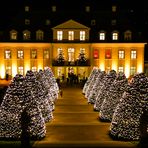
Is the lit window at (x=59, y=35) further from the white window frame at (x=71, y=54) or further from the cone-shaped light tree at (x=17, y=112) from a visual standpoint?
the cone-shaped light tree at (x=17, y=112)

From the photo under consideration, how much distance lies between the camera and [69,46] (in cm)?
6438

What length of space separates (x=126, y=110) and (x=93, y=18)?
4924 centimetres

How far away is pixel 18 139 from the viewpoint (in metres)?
18.7

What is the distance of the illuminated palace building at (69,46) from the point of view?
209ft

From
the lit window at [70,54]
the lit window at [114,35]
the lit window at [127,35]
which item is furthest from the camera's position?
the lit window at [114,35]

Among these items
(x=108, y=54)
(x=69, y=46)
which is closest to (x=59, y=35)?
(x=69, y=46)

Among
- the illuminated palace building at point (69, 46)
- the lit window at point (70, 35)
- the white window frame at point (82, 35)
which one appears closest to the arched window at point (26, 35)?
the illuminated palace building at point (69, 46)

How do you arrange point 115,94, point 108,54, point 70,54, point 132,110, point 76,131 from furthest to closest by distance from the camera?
point 70,54 < point 108,54 < point 115,94 < point 76,131 < point 132,110

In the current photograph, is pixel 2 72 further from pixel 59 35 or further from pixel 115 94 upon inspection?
pixel 115 94

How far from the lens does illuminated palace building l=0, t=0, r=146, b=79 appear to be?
63.7 meters

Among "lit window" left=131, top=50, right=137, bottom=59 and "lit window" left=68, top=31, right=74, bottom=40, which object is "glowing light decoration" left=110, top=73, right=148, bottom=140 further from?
"lit window" left=131, top=50, right=137, bottom=59

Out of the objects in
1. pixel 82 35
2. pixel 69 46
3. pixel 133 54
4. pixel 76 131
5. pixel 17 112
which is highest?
pixel 82 35

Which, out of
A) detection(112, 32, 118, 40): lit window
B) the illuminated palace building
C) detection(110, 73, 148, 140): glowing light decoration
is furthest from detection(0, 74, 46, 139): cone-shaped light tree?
detection(112, 32, 118, 40): lit window

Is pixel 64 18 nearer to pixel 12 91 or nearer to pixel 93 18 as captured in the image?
pixel 93 18
